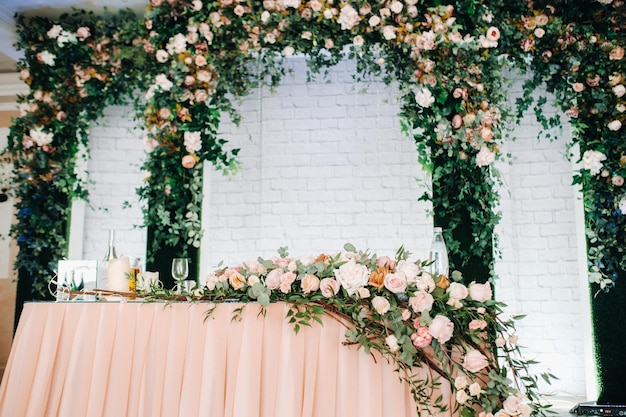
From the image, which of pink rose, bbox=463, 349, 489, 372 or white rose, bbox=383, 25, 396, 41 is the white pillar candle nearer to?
pink rose, bbox=463, 349, 489, 372

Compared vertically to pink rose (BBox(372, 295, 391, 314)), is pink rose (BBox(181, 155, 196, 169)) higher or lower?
higher

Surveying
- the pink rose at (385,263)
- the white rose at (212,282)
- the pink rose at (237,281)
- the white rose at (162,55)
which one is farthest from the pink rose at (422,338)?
the white rose at (162,55)

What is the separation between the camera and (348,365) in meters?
1.65

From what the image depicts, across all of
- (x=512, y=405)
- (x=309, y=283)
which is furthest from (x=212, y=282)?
(x=512, y=405)

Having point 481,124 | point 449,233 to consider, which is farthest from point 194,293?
point 481,124

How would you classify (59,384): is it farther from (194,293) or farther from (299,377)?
(299,377)

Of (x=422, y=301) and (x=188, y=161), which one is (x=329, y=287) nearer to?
(x=422, y=301)

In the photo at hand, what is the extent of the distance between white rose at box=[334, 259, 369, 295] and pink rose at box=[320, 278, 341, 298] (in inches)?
0.7

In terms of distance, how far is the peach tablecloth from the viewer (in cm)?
165

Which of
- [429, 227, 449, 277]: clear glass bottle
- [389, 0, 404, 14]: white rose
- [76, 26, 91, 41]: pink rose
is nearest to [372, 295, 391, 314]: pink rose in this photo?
[429, 227, 449, 277]: clear glass bottle

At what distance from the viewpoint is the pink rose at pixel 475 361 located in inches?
60.3

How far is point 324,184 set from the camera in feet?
12.8

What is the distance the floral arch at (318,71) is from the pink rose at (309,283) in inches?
72.1

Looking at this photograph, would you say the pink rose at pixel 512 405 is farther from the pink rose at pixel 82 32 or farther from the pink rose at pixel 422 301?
the pink rose at pixel 82 32
